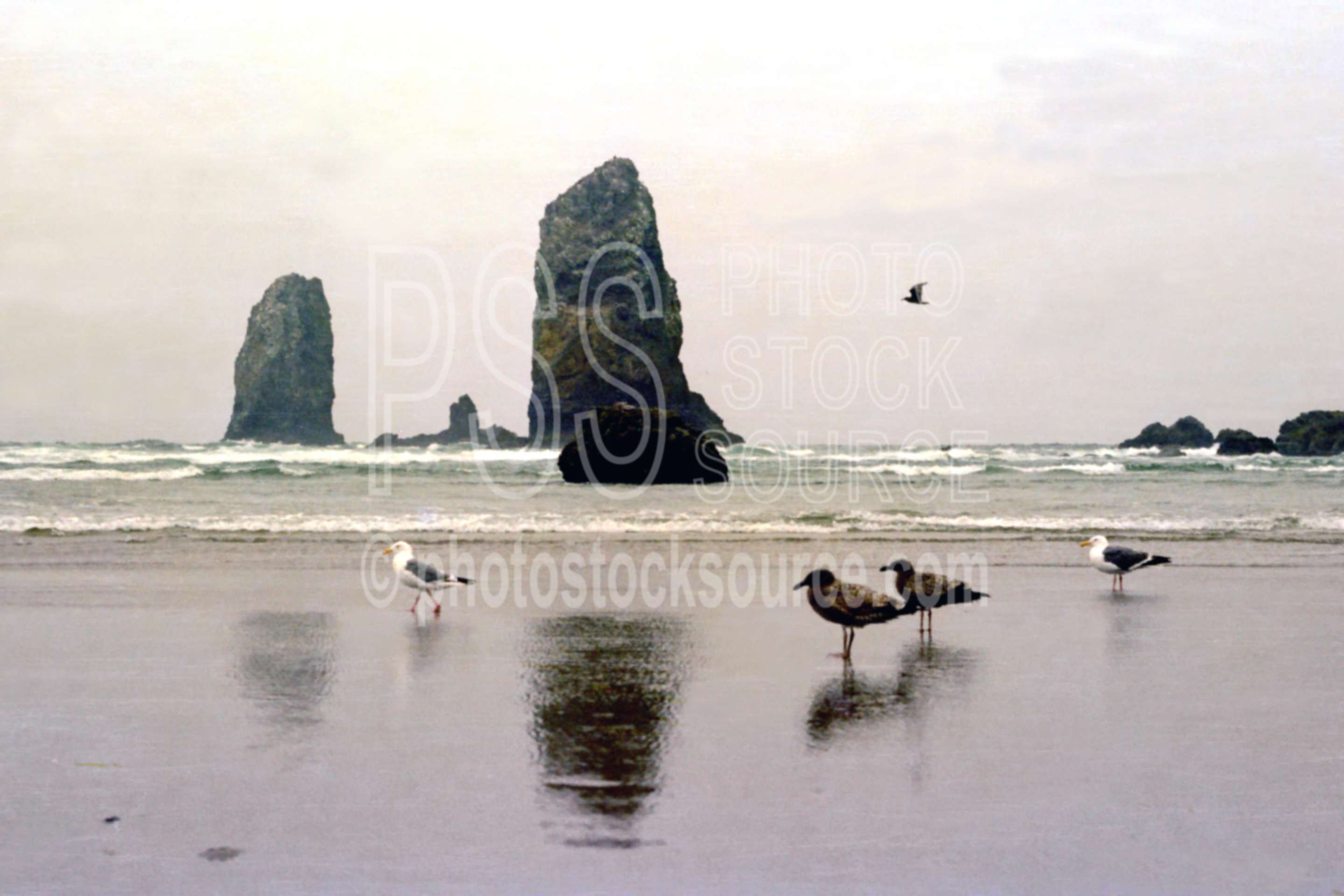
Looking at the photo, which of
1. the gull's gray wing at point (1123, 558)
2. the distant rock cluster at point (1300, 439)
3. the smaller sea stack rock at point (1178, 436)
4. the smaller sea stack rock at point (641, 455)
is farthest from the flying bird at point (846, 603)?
the smaller sea stack rock at point (1178, 436)

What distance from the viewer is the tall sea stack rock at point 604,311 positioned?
74.1 meters

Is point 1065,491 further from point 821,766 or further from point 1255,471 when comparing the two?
point 821,766

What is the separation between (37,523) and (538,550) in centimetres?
837

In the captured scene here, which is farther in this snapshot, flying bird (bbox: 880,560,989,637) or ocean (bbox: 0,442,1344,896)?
flying bird (bbox: 880,560,989,637)

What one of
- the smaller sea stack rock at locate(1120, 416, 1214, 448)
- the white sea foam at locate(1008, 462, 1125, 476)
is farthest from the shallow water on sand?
the smaller sea stack rock at locate(1120, 416, 1214, 448)

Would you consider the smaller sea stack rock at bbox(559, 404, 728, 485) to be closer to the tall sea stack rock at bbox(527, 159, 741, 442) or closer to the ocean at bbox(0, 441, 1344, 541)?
the ocean at bbox(0, 441, 1344, 541)

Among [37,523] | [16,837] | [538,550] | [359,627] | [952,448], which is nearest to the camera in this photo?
[16,837]

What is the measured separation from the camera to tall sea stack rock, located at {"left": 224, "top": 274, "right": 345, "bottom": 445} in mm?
90875

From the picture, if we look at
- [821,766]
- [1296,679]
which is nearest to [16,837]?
[821,766]

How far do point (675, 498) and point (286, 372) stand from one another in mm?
74929

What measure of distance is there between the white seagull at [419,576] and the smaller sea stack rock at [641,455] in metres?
22.1

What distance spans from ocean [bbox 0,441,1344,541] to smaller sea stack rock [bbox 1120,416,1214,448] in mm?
17867

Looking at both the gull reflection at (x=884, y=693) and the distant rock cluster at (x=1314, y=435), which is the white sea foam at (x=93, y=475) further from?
the distant rock cluster at (x=1314, y=435)

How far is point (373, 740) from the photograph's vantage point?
512 cm
